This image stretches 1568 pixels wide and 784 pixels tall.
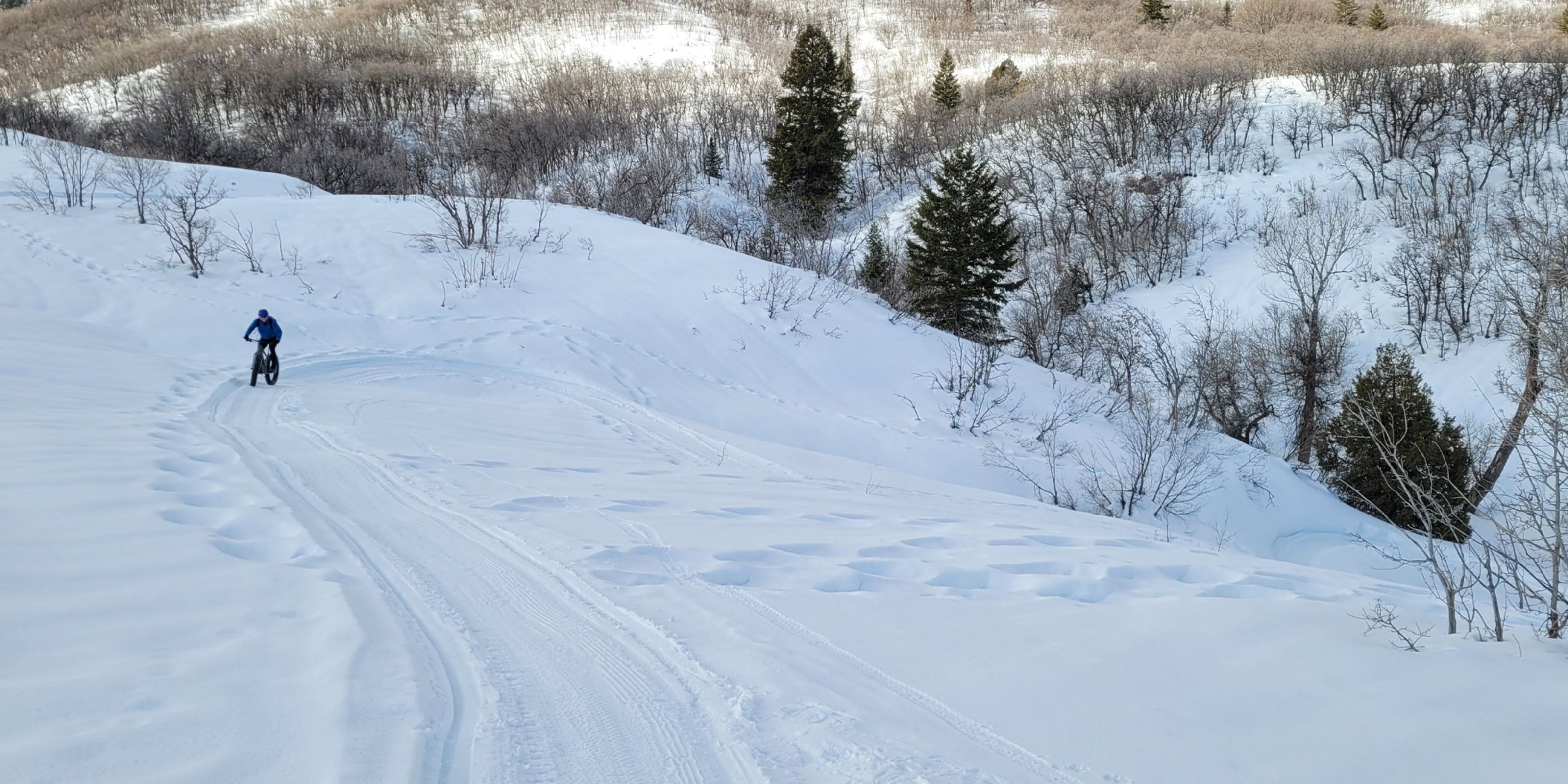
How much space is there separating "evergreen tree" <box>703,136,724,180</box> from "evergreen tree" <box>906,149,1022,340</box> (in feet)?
89.1

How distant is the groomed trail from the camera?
9.64ft

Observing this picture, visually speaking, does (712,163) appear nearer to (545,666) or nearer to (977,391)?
(977,391)

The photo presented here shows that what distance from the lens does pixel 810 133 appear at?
142ft

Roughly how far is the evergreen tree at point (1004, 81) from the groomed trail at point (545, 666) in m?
60.6

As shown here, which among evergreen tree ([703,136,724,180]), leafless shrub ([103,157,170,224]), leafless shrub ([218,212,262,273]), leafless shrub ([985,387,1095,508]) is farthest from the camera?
evergreen tree ([703,136,724,180])

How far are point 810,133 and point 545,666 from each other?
43093mm

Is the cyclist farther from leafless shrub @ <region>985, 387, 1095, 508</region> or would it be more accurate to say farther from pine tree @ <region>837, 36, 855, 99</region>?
pine tree @ <region>837, 36, 855, 99</region>

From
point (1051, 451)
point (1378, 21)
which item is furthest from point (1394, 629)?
point (1378, 21)

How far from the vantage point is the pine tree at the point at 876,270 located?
2738 centimetres

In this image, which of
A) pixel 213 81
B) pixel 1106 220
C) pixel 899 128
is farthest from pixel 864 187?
pixel 213 81

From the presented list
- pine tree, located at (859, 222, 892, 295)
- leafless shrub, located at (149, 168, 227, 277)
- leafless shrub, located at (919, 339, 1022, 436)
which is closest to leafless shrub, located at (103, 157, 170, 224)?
leafless shrub, located at (149, 168, 227, 277)

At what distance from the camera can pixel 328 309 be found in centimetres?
1585

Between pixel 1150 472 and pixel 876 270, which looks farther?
pixel 876 270

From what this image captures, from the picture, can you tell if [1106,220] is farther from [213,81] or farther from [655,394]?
[213,81]
